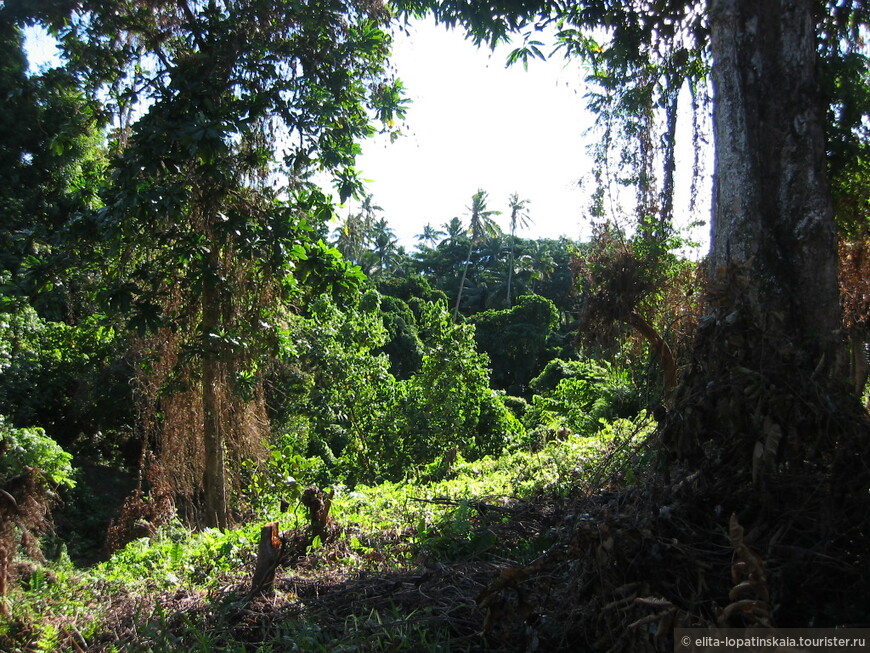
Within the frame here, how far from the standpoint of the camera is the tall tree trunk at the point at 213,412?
23.1ft

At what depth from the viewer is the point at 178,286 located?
7.29 metres

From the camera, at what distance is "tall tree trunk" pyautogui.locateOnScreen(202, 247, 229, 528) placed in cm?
704

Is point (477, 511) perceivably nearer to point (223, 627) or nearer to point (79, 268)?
point (223, 627)

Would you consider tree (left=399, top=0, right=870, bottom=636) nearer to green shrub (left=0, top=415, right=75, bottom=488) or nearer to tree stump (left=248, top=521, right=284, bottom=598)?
tree stump (left=248, top=521, right=284, bottom=598)

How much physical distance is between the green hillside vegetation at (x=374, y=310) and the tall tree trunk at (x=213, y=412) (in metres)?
0.04

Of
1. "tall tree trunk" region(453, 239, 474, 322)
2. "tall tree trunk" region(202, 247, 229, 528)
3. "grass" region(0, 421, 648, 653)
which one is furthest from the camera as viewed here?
"tall tree trunk" region(453, 239, 474, 322)

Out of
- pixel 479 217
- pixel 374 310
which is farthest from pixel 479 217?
pixel 374 310

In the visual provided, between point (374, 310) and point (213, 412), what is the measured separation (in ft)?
7.18

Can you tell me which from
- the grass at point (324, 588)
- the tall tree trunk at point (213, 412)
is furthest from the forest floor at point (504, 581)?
the tall tree trunk at point (213, 412)

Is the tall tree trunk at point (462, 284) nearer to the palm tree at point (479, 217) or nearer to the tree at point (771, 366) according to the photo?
the palm tree at point (479, 217)

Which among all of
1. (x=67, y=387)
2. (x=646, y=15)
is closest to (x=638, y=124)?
(x=646, y=15)

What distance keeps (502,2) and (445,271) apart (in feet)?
113

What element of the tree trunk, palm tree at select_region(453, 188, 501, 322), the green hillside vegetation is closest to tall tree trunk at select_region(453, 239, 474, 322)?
palm tree at select_region(453, 188, 501, 322)

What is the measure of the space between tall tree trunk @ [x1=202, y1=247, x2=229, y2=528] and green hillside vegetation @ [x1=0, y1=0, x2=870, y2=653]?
0.04m
